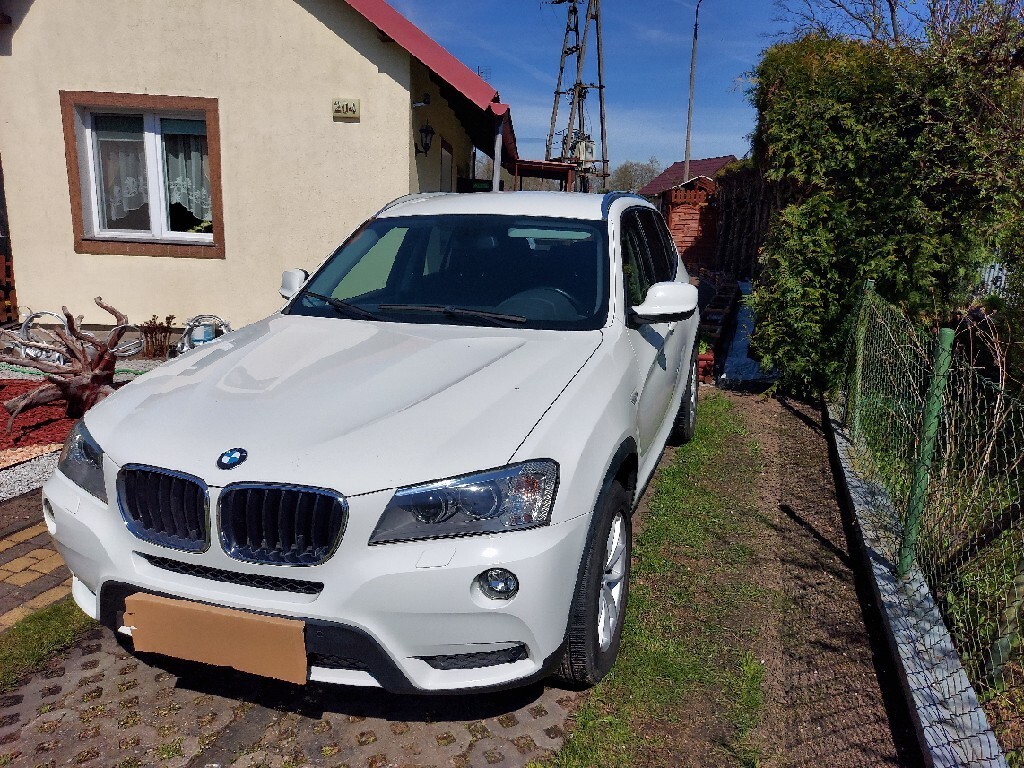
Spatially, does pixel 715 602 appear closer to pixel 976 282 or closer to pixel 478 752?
pixel 478 752

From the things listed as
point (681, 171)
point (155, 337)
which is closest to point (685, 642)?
point (155, 337)

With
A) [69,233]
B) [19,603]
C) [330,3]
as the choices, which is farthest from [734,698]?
[69,233]

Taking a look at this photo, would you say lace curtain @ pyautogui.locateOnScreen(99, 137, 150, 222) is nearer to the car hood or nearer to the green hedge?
the car hood

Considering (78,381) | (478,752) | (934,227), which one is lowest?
(478,752)

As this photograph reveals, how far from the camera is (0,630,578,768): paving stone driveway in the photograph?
2.45 metres

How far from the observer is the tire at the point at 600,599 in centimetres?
245

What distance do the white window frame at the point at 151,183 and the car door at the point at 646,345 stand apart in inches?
229

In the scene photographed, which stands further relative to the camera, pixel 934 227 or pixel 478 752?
pixel 934 227

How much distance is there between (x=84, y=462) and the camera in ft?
8.48

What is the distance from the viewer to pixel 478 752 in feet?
8.27

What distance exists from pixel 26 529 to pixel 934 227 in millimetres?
6733

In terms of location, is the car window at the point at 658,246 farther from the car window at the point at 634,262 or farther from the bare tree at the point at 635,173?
the bare tree at the point at 635,173

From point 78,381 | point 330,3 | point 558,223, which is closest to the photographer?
point 558,223

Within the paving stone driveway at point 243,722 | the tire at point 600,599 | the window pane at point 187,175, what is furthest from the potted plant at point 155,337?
the tire at point 600,599
